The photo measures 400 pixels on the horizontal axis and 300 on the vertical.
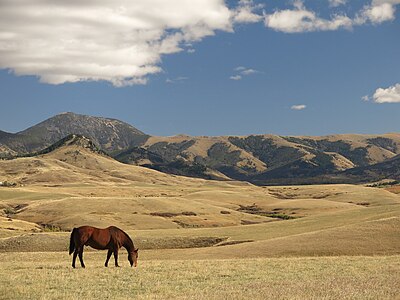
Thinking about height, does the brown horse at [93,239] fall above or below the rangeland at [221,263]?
above

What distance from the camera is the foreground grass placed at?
72.7 feet

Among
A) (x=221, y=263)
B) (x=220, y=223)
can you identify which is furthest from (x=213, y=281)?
(x=220, y=223)

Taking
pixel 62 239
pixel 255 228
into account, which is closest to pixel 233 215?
pixel 255 228

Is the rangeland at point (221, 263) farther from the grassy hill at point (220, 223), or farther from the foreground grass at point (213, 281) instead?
the grassy hill at point (220, 223)

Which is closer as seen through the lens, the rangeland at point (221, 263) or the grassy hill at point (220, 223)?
the rangeland at point (221, 263)

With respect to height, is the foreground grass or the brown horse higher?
the brown horse

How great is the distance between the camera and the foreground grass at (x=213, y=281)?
873 inches

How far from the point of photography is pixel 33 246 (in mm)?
64625

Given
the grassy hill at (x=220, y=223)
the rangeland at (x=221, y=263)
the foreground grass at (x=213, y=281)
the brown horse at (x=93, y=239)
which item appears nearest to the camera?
the foreground grass at (x=213, y=281)

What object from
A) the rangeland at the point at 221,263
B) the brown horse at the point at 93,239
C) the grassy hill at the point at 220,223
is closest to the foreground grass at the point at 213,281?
the rangeland at the point at 221,263

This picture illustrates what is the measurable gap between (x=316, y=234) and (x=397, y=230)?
9028 millimetres

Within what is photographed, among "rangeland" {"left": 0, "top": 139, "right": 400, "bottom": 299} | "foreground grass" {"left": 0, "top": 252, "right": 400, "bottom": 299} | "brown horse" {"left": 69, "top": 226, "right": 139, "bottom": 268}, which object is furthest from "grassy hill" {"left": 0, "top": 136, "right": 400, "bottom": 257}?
"brown horse" {"left": 69, "top": 226, "right": 139, "bottom": 268}

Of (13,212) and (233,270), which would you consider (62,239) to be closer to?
(233,270)

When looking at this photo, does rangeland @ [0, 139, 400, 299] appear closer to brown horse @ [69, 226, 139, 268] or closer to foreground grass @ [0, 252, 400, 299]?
foreground grass @ [0, 252, 400, 299]
